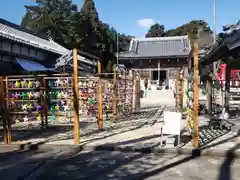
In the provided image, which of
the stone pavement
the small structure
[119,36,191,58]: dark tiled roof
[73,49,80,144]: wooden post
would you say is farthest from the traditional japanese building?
[119,36,191,58]: dark tiled roof

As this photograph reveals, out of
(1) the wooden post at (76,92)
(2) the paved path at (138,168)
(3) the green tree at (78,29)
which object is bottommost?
(2) the paved path at (138,168)

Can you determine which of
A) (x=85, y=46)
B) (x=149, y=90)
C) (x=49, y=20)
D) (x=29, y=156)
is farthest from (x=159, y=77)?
(x=29, y=156)

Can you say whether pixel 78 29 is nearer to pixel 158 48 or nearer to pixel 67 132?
pixel 158 48

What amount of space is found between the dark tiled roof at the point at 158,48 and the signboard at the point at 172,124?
24461mm

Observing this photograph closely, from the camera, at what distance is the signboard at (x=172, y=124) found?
6.77 meters

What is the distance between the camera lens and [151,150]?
260 inches

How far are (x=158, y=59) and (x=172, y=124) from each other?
2562 centimetres

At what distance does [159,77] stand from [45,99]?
25191 mm

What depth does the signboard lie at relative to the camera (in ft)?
22.2

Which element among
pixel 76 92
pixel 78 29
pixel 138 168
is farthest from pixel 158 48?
pixel 138 168

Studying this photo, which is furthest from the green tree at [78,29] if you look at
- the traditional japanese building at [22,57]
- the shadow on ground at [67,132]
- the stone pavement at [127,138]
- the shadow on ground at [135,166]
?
the shadow on ground at [135,166]

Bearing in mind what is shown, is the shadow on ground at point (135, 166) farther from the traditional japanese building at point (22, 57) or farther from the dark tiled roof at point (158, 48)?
the dark tiled roof at point (158, 48)

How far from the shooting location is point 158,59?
104 ft

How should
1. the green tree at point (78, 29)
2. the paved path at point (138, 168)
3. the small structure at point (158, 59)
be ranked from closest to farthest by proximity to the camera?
the paved path at point (138, 168) < the green tree at point (78, 29) < the small structure at point (158, 59)
